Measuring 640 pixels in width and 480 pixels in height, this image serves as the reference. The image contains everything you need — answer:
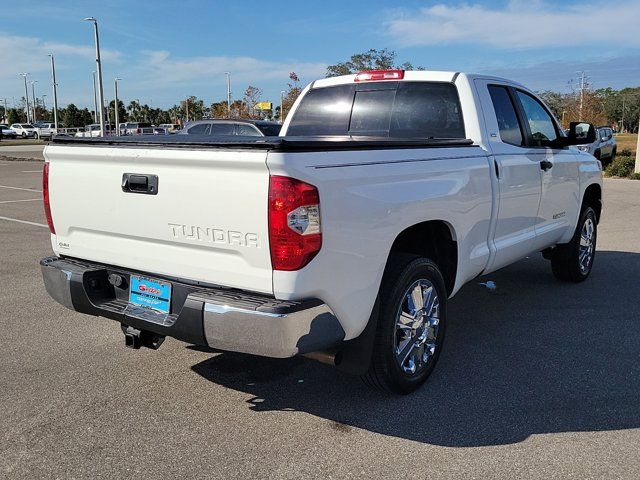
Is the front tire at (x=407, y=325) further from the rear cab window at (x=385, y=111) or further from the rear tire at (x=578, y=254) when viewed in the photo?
the rear tire at (x=578, y=254)

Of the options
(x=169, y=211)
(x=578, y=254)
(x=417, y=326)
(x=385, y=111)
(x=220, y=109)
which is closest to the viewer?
(x=169, y=211)

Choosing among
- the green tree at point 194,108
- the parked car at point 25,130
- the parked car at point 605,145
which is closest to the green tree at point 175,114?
the green tree at point 194,108

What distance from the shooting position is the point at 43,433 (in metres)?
3.31

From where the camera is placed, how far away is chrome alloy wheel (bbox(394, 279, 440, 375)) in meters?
3.71

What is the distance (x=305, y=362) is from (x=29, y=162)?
27.1 metres

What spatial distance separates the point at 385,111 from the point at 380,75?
0.32m

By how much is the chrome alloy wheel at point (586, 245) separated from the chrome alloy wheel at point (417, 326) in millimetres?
3203

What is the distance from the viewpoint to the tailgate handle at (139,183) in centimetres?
324

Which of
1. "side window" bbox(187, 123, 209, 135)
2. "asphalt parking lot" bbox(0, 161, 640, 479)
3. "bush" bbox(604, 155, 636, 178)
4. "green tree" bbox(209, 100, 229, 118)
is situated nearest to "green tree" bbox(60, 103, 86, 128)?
"green tree" bbox(209, 100, 229, 118)

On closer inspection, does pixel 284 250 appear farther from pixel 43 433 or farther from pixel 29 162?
pixel 29 162

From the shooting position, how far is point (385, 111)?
16.4ft

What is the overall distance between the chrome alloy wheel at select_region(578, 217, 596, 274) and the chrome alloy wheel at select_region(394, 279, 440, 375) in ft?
10.5

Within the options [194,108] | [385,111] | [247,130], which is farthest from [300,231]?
[194,108]

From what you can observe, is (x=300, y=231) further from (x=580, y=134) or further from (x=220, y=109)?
(x=220, y=109)
